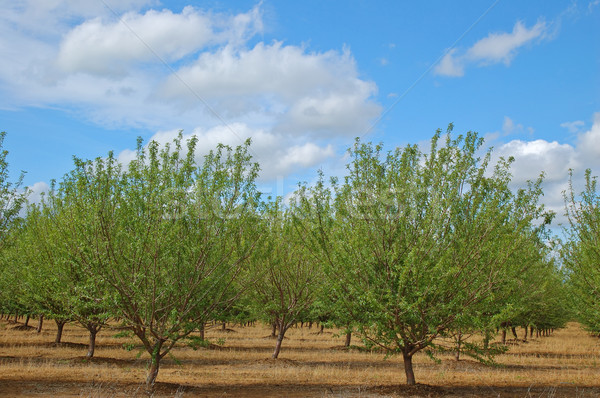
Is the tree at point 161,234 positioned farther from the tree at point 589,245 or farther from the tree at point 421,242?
the tree at point 589,245

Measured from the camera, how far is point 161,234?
10984 mm

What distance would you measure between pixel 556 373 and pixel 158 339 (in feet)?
57.8

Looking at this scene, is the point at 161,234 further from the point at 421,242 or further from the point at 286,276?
the point at 286,276

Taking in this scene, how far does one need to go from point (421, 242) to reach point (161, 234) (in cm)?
653

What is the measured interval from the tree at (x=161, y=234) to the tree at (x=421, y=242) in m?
2.92

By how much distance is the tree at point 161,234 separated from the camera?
11305mm

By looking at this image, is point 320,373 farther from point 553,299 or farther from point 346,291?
point 553,299

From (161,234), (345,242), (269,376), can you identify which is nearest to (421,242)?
(345,242)

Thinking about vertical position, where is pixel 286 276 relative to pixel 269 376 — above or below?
above

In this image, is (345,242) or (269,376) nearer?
(345,242)

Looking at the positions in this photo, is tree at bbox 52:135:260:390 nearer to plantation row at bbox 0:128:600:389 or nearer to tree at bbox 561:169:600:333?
plantation row at bbox 0:128:600:389

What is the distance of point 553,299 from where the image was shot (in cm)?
3084

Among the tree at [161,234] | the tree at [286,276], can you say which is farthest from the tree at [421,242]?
the tree at [286,276]

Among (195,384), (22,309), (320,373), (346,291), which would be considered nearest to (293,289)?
(320,373)
